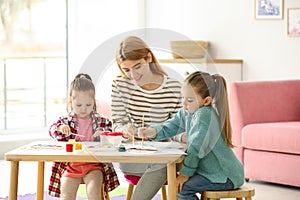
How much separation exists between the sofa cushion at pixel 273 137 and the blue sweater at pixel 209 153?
1.47m

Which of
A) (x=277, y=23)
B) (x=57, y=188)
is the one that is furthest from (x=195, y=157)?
(x=277, y=23)

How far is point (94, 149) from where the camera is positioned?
9.55 feet

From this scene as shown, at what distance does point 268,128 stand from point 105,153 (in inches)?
77.2

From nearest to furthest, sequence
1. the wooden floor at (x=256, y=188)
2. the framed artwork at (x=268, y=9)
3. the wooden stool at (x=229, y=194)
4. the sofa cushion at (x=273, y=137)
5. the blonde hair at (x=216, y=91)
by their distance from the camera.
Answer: the wooden stool at (x=229, y=194)
the blonde hair at (x=216, y=91)
the wooden floor at (x=256, y=188)
the sofa cushion at (x=273, y=137)
the framed artwork at (x=268, y=9)

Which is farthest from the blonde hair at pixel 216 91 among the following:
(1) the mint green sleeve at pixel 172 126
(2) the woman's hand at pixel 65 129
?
(2) the woman's hand at pixel 65 129

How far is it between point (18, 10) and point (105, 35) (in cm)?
83

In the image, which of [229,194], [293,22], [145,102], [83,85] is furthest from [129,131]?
[293,22]

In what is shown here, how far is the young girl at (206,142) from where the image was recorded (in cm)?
292

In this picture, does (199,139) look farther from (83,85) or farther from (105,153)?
(83,85)

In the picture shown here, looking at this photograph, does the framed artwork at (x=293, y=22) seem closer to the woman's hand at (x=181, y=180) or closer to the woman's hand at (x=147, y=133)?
the woman's hand at (x=147, y=133)

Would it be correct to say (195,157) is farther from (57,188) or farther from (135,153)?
(57,188)

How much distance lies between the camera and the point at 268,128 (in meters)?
4.52

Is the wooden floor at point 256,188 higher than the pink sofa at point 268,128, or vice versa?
the pink sofa at point 268,128

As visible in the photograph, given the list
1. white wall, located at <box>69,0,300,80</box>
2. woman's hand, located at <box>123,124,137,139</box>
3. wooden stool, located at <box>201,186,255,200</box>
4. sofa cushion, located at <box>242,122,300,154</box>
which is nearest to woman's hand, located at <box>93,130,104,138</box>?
woman's hand, located at <box>123,124,137,139</box>
